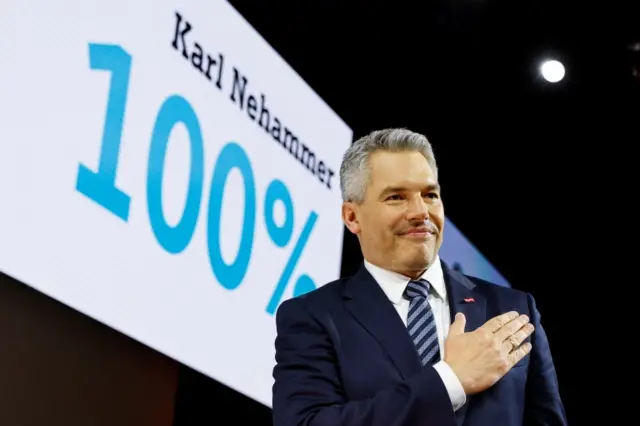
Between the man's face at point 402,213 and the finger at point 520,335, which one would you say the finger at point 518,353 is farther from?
the man's face at point 402,213

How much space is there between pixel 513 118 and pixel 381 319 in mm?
4009

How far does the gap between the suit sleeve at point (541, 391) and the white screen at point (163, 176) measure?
1.10 m

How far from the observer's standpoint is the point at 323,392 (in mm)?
1378

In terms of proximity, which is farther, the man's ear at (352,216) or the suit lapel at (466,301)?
the man's ear at (352,216)

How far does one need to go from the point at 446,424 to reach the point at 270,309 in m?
1.73

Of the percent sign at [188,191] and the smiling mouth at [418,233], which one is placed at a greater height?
the percent sign at [188,191]

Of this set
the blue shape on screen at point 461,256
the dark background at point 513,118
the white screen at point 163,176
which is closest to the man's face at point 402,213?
the white screen at point 163,176

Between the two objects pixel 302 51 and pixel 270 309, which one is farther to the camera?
pixel 302 51

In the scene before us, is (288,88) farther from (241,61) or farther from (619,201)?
(619,201)

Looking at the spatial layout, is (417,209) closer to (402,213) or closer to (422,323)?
(402,213)

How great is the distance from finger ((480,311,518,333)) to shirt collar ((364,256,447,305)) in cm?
14

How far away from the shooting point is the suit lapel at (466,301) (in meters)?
1.47

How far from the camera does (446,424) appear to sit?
129cm

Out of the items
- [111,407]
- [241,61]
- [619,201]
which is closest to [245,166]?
[241,61]
